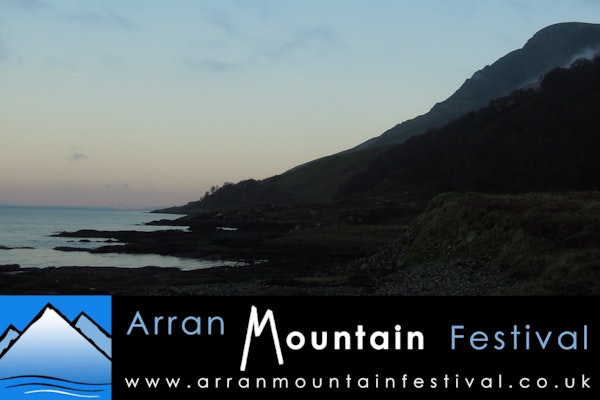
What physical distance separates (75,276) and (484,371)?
43.2 metres

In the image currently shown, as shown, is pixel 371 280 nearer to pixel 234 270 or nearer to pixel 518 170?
pixel 234 270

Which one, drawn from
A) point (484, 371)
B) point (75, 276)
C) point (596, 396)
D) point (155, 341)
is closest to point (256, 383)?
point (155, 341)

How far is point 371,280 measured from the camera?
1623 inches

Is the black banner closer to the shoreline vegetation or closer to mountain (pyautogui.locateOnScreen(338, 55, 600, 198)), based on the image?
the shoreline vegetation

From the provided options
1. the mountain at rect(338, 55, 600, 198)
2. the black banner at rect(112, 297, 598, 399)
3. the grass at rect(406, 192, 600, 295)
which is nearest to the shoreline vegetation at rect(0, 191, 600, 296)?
the grass at rect(406, 192, 600, 295)

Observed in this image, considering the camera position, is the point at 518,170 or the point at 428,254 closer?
the point at 428,254

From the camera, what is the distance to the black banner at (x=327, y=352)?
438 inches

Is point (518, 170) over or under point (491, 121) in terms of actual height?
under

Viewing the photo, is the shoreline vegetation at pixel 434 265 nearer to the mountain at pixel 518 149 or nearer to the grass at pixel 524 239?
the grass at pixel 524 239

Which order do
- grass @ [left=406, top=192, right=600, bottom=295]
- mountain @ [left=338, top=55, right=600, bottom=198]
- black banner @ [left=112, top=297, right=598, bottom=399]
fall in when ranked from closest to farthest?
1. black banner @ [left=112, top=297, right=598, bottom=399]
2. grass @ [left=406, top=192, right=600, bottom=295]
3. mountain @ [left=338, top=55, right=600, bottom=198]

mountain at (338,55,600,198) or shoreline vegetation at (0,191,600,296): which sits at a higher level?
mountain at (338,55,600,198)

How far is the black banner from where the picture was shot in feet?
36.5

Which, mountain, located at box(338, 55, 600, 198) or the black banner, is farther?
mountain, located at box(338, 55, 600, 198)

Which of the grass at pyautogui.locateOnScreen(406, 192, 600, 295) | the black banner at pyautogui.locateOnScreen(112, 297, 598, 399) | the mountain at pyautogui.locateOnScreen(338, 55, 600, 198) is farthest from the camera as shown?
the mountain at pyautogui.locateOnScreen(338, 55, 600, 198)
